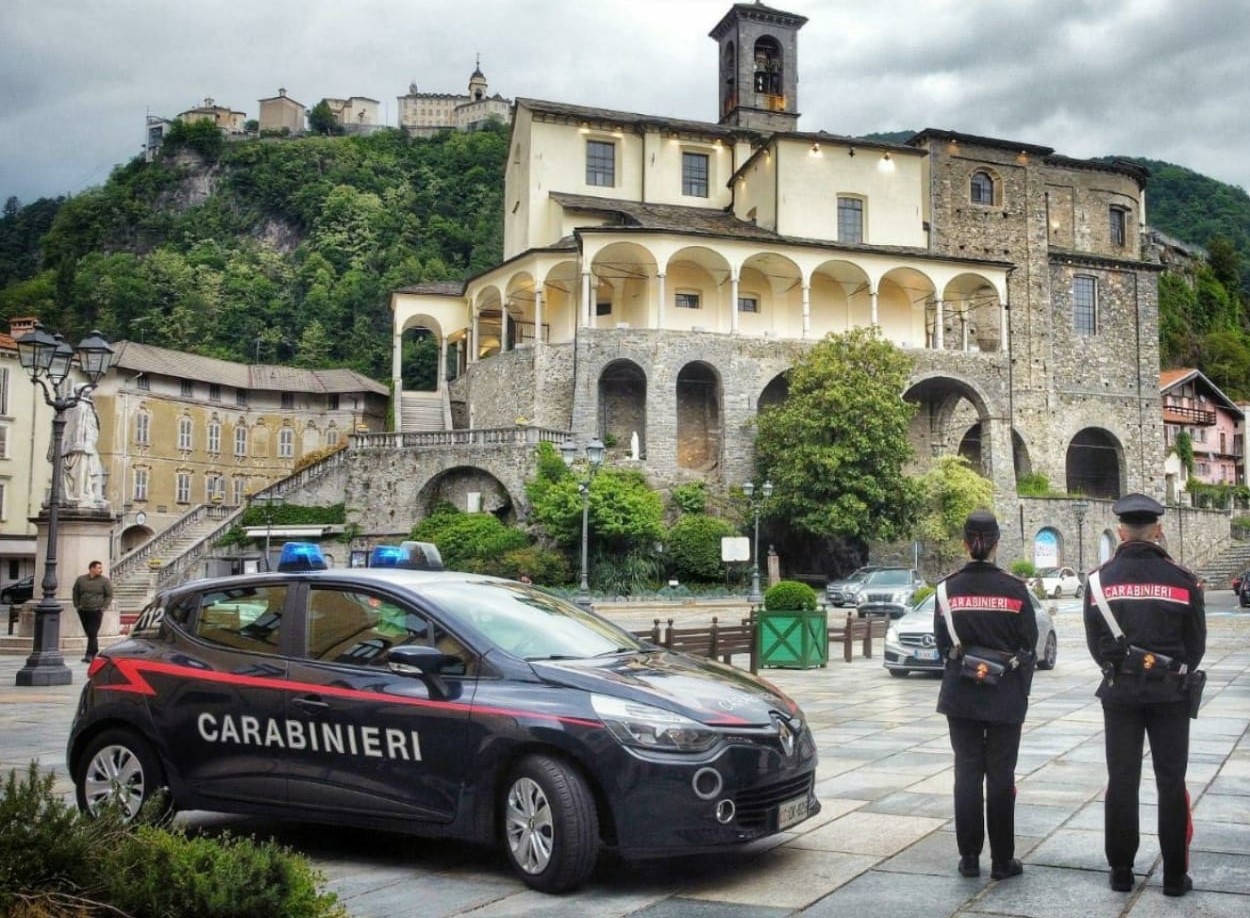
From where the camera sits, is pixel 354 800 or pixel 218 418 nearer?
pixel 354 800

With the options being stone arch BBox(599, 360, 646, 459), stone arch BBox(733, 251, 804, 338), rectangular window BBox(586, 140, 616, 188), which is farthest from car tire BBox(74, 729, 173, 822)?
rectangular window BBox(586, 140, 616, 188)

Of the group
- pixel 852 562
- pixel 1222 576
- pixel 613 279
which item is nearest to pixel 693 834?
pixel 852 562

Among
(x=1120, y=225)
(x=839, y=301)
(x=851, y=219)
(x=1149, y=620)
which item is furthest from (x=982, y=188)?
(x=1149, y=620)

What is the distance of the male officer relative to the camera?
570 centimetres

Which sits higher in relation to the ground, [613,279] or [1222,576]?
[613,279]

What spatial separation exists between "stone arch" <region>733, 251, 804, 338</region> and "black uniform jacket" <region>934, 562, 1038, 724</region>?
4297cm

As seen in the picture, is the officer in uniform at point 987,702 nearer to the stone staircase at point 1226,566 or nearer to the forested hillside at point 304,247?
the stone staircase at point 1226,566

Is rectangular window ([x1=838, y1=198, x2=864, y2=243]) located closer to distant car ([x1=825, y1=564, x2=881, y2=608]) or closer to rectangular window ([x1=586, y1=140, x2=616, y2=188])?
rectangular window ([x1=586, y1=140, x2=616, y2=188])

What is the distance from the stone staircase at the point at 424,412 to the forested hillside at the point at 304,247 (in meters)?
28.7

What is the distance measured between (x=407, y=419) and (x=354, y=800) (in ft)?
149

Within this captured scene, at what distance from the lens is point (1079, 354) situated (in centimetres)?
5684

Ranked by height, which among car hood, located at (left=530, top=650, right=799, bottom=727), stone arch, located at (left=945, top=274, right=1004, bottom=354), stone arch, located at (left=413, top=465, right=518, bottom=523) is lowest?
car hood, located at (left=530, top=650, right=799, bottom=727)

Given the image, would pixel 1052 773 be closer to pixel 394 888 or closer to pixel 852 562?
pixel 394 888

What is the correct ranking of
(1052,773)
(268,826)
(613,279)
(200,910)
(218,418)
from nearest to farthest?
(200,910)
(268,826)
(1052,773)
(613,279)
(218,418)
